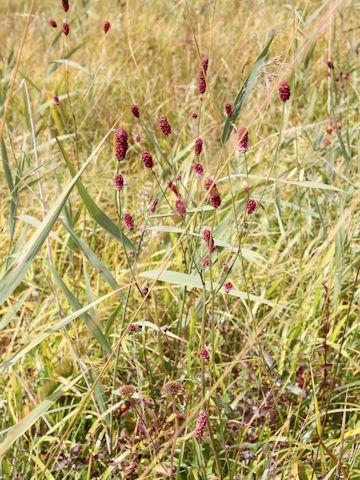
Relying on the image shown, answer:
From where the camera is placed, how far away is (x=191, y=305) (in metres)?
1.46

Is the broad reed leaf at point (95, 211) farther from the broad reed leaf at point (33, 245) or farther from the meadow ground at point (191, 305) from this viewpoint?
the broad reed leaf at point (33, 245)

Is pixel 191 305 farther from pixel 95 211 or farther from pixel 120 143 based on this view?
pixel 120 143

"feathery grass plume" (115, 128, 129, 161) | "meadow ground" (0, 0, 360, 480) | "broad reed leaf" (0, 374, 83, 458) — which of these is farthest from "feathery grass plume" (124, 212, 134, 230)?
"broad reed leaf" (0, 374, 83, 458)

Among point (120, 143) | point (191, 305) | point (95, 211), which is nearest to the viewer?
point (120, 143)

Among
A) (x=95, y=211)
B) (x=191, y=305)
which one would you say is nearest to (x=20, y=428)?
(x=95, y=211)

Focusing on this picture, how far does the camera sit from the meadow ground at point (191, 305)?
1.01 metres

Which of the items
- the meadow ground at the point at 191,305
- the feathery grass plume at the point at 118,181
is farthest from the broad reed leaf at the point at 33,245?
the feathery grass plume at the point at 118,181

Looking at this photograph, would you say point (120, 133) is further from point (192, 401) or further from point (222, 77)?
point (222, 77)

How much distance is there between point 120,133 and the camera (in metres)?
0.96

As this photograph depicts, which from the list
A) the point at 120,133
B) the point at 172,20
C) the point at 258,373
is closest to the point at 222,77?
the point at 172,20

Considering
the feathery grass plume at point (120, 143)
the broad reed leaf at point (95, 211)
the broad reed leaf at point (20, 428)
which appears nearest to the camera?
the broad reed leaf at point (20, 428)

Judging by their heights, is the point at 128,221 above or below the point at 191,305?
above

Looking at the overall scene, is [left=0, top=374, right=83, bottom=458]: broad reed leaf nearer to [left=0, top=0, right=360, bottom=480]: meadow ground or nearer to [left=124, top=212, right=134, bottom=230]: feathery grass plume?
[left=0, top=0, right=360, bottom=480]: meadow ground

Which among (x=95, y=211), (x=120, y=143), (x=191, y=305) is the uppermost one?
(x=120, y=143)
